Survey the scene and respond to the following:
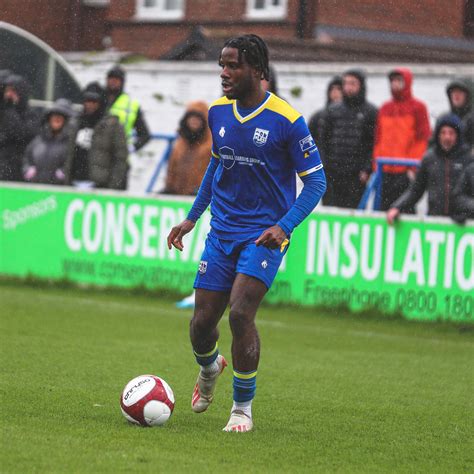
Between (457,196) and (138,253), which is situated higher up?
(457,196)

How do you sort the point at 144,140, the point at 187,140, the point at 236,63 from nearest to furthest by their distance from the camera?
the point at 236,63 < the point at 187,140 < the point at 144,140

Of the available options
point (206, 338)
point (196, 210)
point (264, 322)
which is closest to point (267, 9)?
point (264, 322)

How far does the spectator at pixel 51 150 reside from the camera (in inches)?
674

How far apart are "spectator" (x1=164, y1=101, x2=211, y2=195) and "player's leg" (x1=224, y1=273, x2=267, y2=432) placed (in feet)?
26.8

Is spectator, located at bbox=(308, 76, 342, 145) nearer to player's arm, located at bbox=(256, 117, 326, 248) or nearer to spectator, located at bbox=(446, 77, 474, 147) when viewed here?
spectator, located at bbox=(446, 77, 474, 147)

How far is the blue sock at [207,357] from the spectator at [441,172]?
6552mm

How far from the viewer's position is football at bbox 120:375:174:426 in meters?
7.06

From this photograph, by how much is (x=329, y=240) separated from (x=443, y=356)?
2946 millimetres

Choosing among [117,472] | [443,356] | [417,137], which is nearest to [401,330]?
[443,356]

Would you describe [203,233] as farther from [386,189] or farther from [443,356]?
[443,356]

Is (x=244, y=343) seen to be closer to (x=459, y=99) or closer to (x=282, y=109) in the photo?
(x=282, y=109)

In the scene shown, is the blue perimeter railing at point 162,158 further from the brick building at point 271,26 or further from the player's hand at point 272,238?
the player's hand at point 272,238

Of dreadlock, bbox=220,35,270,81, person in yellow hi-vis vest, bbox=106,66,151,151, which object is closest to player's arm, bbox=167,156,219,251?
dreadlock, bbox=220,35,270,81

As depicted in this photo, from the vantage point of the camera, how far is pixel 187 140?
15539mm
